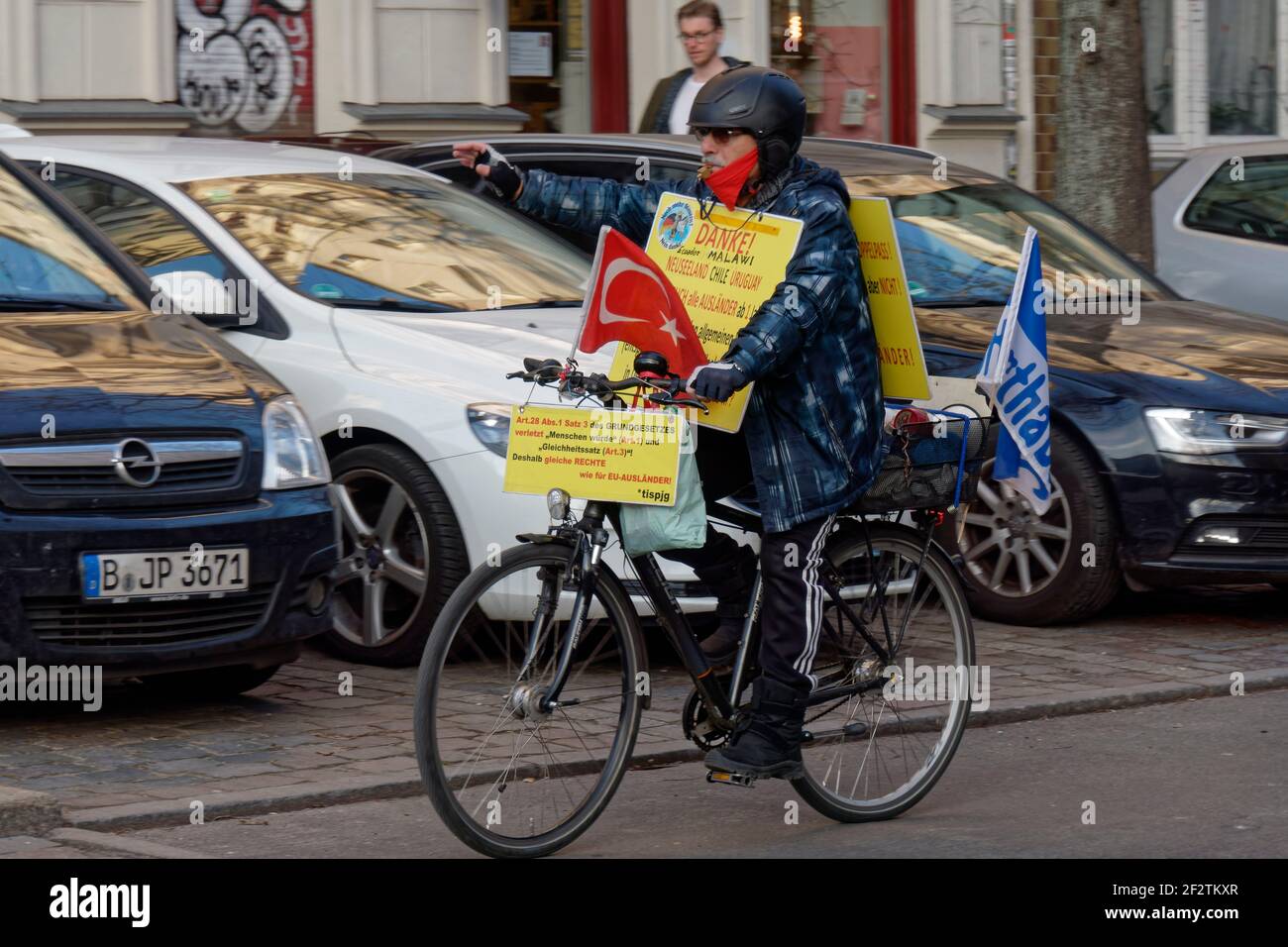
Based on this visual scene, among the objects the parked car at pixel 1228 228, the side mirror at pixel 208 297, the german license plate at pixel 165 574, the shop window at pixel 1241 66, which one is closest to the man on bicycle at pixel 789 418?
the german license plate at pixel 165 574

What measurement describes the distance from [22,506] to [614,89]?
33.1ft

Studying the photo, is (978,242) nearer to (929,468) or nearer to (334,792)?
(929,468)

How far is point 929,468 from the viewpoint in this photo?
5387 millimetres

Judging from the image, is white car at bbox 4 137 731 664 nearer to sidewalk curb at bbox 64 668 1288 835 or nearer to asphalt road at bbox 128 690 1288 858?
sidewalk curb at bbox 64 668 1288 835

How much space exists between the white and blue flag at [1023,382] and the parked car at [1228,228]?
6.14 meters

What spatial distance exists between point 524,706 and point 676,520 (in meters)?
0.53

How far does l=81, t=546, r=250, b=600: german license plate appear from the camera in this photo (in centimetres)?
580

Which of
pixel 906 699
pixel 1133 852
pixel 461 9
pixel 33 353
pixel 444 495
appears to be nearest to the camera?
pixel 1133 852

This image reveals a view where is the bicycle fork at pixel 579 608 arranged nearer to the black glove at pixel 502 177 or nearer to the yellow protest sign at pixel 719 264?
the yellow protest sign at pixel 719 264

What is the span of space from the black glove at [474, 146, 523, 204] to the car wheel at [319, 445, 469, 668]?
1644 mm

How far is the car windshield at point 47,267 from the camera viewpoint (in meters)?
6.68
